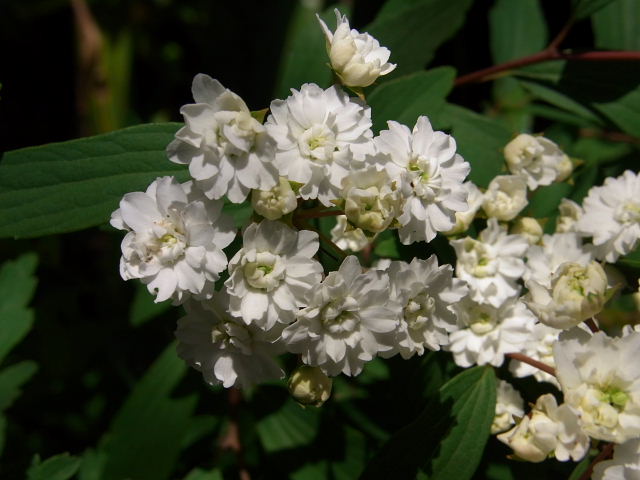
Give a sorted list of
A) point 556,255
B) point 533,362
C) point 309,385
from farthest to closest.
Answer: point 556,255, point 533,362, point 309,385

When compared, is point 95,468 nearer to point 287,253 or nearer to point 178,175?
point 178,175

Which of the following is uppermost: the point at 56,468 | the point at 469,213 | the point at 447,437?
the point at 469,213

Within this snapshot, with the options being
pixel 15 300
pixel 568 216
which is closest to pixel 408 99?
pixel 568 216

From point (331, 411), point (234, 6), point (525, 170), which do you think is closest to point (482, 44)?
point (234, 6)

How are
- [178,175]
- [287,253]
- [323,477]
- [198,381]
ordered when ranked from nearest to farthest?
[287,253] < [178,175] < [323,477] < [198,381]

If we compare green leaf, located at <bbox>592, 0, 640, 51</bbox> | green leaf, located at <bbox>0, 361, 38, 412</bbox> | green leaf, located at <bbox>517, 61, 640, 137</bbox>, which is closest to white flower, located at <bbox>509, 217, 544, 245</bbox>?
green leaf, located at <bbox>517, 61, 640, 137</bbox>

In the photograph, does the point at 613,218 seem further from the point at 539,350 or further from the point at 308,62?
the point at 308,62

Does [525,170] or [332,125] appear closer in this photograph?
[332,125]
